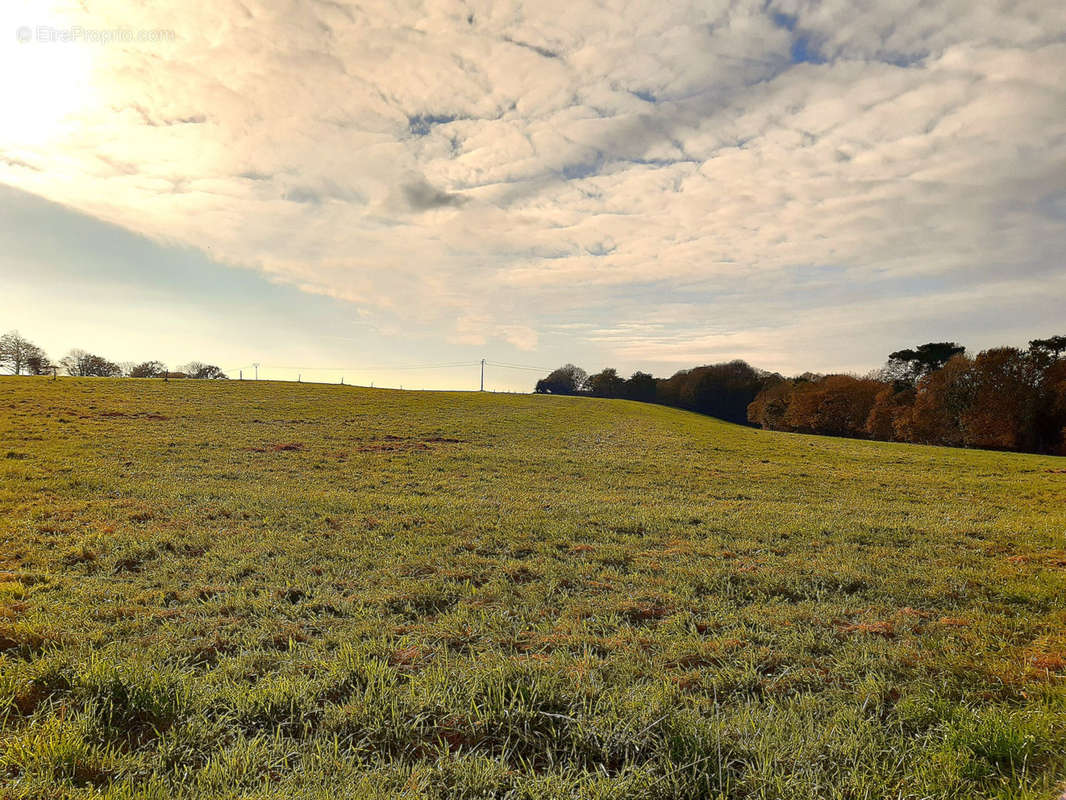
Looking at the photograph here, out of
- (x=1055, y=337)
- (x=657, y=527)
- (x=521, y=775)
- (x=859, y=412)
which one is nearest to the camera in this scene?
(x=521, y=775)

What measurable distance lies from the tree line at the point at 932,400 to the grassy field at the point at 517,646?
5016 centimetres

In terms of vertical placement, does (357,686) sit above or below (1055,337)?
below

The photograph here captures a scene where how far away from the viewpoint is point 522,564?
8883mm

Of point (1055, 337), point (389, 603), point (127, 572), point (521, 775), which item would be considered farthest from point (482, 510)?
point (1055, 337)

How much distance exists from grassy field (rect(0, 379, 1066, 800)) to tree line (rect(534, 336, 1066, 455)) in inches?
1975

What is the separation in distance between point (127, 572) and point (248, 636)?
163 inches

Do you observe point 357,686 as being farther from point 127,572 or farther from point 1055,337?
point 1055,337

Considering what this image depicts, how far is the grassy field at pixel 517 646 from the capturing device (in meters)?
3.69

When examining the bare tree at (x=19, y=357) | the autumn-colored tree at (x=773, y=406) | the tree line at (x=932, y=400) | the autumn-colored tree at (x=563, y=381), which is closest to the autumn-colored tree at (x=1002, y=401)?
the tree line at (x=932, y=400)

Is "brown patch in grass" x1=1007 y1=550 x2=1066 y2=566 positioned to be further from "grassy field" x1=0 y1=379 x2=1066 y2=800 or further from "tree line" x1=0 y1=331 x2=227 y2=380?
"tree line" x1=0 y1=331 x2=227 y2=380

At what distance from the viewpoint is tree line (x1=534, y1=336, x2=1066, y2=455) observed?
51.2m

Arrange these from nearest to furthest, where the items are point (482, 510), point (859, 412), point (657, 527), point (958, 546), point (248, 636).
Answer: point (248, 636)
point (958, 546)
point (657, 527)
point (482, 510)
point (859, 412)

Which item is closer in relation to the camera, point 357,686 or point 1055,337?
point 357,686

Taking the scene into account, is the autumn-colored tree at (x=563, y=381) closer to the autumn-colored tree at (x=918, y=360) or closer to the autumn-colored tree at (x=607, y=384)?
the autumn-colored tree at (x=607, y=384)
